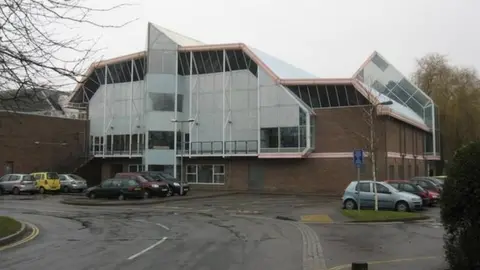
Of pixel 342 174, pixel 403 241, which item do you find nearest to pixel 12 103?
pixel 403 241

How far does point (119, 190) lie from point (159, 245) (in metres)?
21.6

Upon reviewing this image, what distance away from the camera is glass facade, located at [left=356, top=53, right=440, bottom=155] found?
5103 centimetres

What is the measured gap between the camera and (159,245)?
1327cm

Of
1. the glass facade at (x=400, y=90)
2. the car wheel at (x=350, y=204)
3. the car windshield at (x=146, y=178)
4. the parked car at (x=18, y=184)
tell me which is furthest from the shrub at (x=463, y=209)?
the glass facade at (x=400, y=90)

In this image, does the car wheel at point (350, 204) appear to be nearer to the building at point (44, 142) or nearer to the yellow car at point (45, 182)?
the yellow car at point (45, 182)

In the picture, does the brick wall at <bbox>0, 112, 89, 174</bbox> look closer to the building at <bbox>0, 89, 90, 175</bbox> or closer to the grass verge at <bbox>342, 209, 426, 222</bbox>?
the building at <bbox>0, 89, 90, 175</bbox>

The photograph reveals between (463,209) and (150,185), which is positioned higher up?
(463,209)

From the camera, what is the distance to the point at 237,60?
47.4m

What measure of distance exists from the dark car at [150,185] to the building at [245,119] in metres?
6.54

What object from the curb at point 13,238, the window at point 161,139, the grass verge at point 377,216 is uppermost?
the window at point 161,139

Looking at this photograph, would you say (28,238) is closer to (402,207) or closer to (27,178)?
(402,207)

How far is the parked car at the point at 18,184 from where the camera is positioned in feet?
134

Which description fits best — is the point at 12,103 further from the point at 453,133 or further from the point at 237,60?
the point at 453,133

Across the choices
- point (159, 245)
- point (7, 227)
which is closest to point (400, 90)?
point (159, 245)
